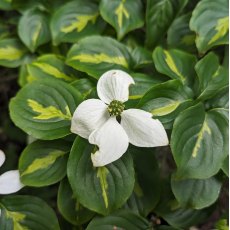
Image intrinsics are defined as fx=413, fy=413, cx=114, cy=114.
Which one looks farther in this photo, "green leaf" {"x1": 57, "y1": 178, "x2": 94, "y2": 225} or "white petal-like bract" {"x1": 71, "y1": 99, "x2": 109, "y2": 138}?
"green leaf" {"x1": 57, "y1": 178, "x2": 94, "y2": 225}

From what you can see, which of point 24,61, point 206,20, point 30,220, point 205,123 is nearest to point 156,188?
point 205,123

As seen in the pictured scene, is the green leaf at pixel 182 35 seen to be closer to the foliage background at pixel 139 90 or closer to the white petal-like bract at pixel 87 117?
the foliage background at pixel 139 90

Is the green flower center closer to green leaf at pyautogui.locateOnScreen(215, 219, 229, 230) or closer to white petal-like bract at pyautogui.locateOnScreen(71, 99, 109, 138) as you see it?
white petal-like bract at pyautogui.locateOnScreen(71, 99, 109, 138)

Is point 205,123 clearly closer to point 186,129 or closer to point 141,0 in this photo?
point 186,129

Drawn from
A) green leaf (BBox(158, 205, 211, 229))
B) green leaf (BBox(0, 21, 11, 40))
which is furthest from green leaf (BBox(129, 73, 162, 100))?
green leaf (BBox(0, 21, 11, 40))

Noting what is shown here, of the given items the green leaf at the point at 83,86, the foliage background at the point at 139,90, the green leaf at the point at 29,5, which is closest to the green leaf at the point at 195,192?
the foliage background at the point at 139,90

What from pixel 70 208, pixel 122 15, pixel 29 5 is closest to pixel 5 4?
pixel 29 5
